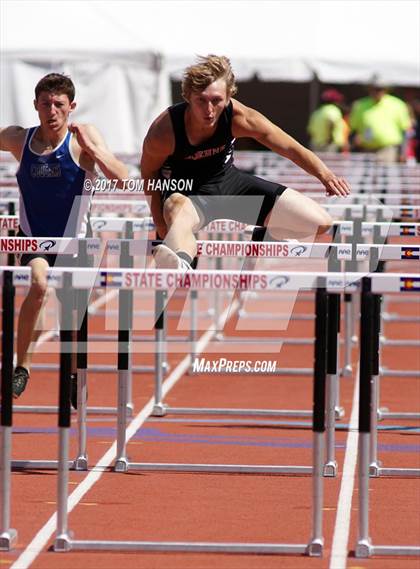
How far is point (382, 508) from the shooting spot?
24.3 feet

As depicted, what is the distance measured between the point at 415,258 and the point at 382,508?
4.62 feet

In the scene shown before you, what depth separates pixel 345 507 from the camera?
24.3 feet

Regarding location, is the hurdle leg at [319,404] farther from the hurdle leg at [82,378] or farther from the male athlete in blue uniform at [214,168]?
the hurdle leg at [82,378]

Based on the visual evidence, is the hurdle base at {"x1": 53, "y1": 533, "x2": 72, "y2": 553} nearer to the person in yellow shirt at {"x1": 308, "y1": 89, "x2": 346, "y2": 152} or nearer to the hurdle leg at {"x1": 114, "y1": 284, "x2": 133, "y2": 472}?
the hurdle leg at {"x1": 114, "y1": 284, "x2": 133, "y2": 472}

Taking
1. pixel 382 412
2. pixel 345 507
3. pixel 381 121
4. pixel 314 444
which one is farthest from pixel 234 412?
pixel 381 121

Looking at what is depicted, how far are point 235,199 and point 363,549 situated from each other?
3.00 meters

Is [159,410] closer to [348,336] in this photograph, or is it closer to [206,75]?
[348,336]

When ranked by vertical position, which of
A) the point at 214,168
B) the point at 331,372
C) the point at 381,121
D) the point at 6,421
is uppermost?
the point at 381,121

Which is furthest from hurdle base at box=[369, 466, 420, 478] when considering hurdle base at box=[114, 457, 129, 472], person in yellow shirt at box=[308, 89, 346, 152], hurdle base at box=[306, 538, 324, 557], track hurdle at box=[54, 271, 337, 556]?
person in yellow shirt at box=[308, 89, 346, 152]

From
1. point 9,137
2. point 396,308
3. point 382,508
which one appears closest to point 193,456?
point 382,508

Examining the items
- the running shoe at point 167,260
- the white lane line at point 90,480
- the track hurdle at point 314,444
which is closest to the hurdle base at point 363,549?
the track hurdle at point 314,444

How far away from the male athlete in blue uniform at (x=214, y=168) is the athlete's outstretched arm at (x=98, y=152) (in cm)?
30

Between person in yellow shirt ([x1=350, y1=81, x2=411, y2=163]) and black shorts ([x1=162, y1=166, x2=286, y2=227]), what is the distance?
45.4 ft

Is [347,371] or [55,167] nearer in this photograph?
[55,167]
